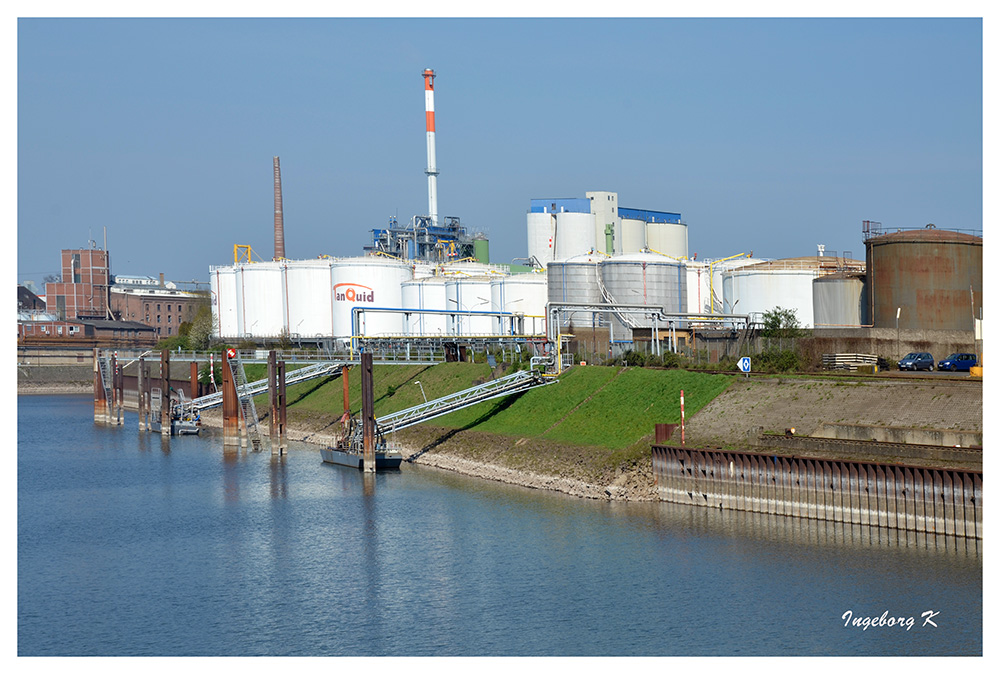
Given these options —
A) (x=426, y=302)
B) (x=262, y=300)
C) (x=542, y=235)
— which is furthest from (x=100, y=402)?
(x=542, y=235)

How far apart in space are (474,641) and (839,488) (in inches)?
730

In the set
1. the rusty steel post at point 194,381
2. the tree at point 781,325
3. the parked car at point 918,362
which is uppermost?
the tree at point 781,325

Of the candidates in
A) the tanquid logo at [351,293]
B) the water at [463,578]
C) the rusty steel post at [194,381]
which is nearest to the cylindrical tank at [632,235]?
the tanquid logo at [351,293]

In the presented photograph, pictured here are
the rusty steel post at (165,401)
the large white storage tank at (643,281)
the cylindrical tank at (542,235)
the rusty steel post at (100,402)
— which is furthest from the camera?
→ the cylindrical tank at (542,235)

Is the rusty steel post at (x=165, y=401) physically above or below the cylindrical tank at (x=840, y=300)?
below

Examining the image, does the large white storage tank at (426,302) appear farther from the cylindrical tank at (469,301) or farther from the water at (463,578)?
the water at (463,578)

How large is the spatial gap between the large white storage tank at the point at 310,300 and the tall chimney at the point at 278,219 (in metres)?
31.1

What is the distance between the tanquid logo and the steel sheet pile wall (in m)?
71.0

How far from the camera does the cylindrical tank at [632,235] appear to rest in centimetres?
15312

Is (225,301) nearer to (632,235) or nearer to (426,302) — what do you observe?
(426,302)

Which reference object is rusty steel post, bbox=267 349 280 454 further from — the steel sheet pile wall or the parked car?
the parked car

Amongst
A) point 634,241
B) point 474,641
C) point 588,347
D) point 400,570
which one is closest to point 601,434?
point 400,570

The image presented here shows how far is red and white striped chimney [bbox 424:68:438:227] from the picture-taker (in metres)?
144

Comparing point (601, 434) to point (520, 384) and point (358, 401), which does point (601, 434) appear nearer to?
point (520, 384)
